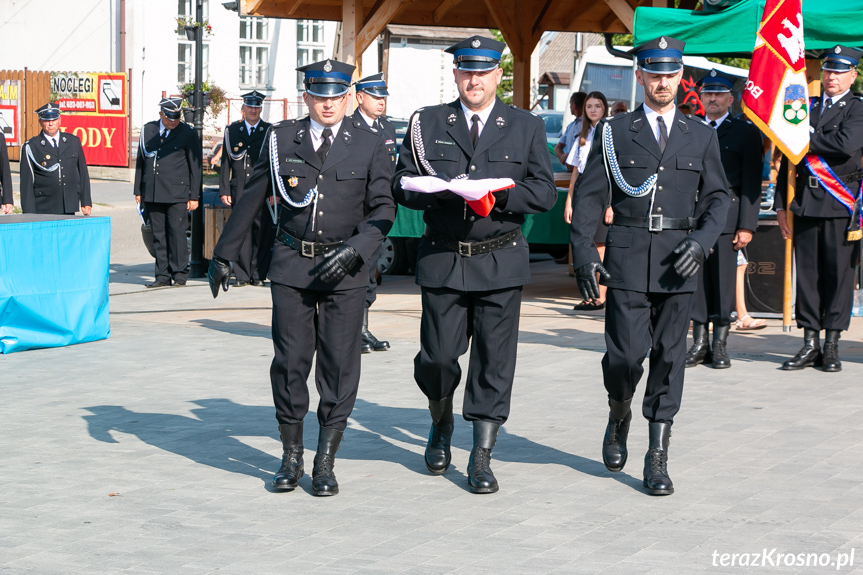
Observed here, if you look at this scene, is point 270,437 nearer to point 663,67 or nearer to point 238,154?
point 663,67

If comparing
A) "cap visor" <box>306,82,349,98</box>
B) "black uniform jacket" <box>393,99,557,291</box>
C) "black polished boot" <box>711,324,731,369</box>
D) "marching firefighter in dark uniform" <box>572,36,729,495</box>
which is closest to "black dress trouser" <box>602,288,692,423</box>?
"marching firefighter in dark uniform" <box>572,36,729,495</box>

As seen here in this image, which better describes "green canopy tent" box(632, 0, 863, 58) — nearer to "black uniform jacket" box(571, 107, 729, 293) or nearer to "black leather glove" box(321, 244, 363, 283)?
"black uniform jacket" box(571, 107, 729, 293)

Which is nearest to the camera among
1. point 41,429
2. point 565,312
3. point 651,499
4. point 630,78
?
point 651,499

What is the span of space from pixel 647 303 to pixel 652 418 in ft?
1.85

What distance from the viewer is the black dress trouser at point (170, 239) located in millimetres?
14078

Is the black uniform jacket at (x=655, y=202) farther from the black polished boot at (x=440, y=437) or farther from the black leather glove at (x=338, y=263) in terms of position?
the black leather glove at (x=338, y=263)

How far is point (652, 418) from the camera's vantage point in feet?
19.1

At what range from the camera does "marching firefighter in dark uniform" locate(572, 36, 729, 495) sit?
18.9 feet

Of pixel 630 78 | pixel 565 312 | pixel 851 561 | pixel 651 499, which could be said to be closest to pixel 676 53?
pixel 651 499

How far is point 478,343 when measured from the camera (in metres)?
5.84

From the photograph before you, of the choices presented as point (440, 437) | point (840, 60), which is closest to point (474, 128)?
point (440, 437)

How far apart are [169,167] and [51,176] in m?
1.32

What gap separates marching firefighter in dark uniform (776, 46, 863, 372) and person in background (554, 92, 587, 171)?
14.7ft

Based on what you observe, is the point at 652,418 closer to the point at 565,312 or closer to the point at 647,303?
the point at 647,303
